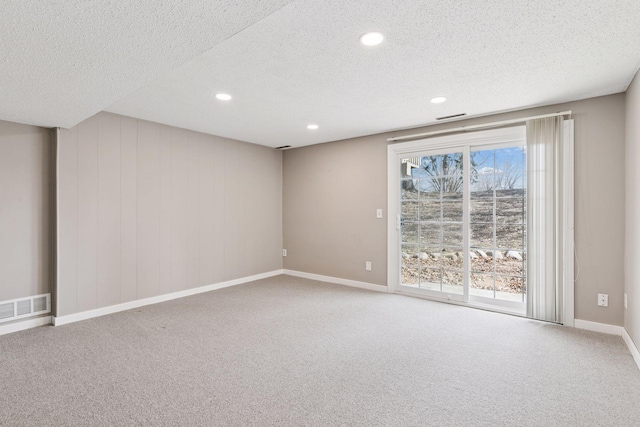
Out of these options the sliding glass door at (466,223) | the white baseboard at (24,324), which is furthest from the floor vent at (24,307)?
the sliding glass door at (466,223)

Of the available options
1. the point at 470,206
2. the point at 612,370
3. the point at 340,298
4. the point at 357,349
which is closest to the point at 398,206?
the point at 470,206

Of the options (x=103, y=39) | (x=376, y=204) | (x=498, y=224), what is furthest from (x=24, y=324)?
(x=498, y=224)

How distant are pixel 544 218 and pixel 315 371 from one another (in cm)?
279

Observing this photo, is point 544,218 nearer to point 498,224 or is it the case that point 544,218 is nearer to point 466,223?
point 498,224

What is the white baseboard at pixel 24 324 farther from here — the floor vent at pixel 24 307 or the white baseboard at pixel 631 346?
the white baseboard at pixel 631 346

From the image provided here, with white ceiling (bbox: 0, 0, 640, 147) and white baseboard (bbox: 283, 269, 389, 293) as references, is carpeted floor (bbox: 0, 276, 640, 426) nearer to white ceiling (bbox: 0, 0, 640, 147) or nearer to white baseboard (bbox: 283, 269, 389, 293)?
white baseboard (bbox: 283, 269, 389, 293)

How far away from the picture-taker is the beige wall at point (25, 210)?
317cm

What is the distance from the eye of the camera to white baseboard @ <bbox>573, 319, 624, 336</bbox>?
3096 millimetres

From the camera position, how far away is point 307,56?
2.33 meters

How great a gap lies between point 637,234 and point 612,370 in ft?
3.44

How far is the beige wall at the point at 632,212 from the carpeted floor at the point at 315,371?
32 centimetres

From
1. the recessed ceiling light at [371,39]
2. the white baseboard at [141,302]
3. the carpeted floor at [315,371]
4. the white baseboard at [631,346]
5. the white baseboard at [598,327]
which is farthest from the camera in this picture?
the white baseboard at [141,302]

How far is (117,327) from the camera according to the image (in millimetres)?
3295

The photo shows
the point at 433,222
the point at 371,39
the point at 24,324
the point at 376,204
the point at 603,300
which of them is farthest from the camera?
the point at 376,204
